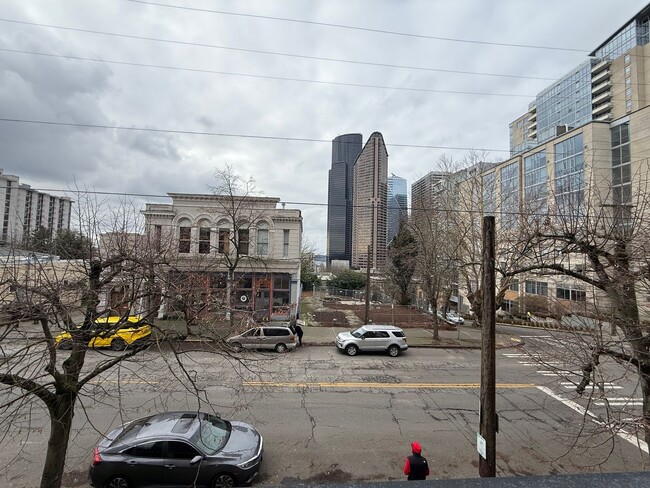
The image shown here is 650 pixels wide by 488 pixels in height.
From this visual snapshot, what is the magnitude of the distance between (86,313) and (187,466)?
11.4ft

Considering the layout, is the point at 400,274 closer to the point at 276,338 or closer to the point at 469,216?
the point at 469,216

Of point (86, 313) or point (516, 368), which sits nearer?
point (86, 313)

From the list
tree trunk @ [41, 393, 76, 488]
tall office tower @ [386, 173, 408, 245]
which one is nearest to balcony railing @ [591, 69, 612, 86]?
tall office tower @ [386, 173, 408, 245]

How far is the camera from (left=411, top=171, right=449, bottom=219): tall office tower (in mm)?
28438

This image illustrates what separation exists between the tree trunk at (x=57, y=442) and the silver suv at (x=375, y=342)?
1311 cm

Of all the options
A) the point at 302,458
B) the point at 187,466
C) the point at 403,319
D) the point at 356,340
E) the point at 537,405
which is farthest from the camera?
the point at 403,319

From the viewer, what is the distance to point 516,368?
51.1 ft

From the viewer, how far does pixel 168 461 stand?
Answer: 6.45 m

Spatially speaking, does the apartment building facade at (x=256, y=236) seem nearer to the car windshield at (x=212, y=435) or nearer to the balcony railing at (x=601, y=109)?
the car windshield at (x=212, y=435)

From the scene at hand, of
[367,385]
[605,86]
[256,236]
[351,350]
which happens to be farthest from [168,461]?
[605,86]

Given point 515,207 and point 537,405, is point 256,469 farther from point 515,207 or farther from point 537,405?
point 515,207

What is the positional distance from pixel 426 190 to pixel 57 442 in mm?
29841

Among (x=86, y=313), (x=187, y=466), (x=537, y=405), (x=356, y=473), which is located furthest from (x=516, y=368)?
(x=86, y=313)

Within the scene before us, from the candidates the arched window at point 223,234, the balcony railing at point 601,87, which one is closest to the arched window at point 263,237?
the arched window at point 223,234
